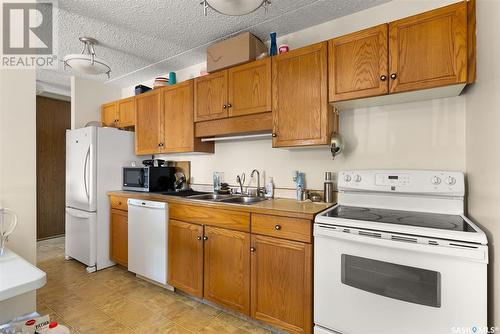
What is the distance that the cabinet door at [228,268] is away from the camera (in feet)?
6.05

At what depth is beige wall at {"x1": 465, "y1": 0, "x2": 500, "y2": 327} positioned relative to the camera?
1.08 metres

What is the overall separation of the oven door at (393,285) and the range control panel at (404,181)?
0.56m

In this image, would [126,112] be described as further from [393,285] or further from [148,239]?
[393,285]

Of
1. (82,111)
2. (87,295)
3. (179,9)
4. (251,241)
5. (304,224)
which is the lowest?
(87,295)

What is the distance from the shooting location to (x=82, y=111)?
11.5 ft

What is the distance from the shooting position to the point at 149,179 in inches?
112

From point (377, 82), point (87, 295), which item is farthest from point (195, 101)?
point (87, 295)

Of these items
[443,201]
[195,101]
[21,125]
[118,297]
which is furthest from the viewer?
[195,101]

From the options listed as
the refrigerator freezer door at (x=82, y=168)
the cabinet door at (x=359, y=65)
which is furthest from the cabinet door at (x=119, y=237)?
the cabinet door at (x=359, y=65)

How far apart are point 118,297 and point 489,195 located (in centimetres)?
283

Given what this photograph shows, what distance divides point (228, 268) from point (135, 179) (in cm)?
175

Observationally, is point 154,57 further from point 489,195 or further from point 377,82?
point 489,195

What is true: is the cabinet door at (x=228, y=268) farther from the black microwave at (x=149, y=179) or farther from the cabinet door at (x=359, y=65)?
the cabinet door at (x=359, y=65)

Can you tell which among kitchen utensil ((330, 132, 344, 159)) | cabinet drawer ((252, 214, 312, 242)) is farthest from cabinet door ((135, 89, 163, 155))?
kitchen utensil ((330, 132, 344, 159))
